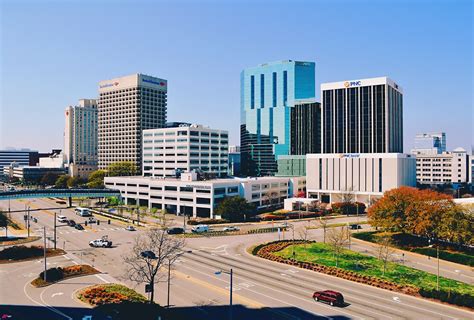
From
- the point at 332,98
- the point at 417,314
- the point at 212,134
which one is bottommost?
the point at 417,314

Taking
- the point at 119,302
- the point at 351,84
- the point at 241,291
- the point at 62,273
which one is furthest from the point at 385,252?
the point at 351,84

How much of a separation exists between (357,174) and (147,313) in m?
125

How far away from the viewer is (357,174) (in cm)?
15300

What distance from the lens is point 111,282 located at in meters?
54.1

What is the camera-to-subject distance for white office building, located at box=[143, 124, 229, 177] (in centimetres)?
15938

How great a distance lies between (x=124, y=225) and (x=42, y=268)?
43.5m

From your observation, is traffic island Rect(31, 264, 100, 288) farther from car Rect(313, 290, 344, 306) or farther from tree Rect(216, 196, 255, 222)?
tree Rect(216, 196, 255, 222)

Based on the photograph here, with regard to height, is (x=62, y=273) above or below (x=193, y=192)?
below

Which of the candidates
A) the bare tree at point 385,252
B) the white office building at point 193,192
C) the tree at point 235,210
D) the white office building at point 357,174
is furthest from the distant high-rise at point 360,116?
the bare tree at point 385,252

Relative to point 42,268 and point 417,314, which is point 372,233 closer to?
point 417,314

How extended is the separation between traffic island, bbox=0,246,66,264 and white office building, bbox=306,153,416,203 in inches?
4130

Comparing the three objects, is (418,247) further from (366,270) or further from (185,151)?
(185,151)

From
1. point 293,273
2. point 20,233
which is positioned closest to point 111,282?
point 293,273

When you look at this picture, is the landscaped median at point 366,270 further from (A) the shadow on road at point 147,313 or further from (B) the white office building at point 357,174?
(B) the white office building at point 357,174
